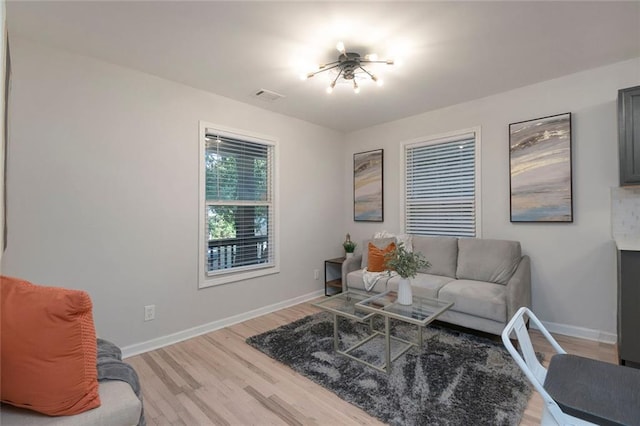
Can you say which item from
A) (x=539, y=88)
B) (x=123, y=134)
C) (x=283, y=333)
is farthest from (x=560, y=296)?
(x=123, y=134)

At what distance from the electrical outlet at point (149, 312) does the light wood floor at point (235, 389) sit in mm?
297

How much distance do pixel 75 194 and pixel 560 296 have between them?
4.40m

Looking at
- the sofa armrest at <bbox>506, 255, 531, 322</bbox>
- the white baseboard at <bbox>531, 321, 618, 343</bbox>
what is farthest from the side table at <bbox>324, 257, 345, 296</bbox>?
the white baseboard at <bbox>531, 321, 618, 343</bbox>

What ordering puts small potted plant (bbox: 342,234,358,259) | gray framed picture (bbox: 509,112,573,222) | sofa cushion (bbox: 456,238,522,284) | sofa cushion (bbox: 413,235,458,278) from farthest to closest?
small potted plant (bbox: 342,234,358,259), sofa cushion (bbox: 413,235,458,278), sofa cushion (bbox: 456,238,522,284), gray framed picture (bbox: 509,112,573,222)

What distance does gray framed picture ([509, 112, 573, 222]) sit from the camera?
2.84 metres

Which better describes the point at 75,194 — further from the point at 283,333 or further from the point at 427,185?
the point at 427,185

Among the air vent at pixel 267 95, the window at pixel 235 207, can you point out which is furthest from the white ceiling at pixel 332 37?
the window at pixel 235 207

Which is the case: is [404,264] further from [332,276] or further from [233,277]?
[332,276]

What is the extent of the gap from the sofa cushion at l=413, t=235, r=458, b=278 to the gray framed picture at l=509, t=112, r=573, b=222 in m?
0.68

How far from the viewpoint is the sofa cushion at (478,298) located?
256cm

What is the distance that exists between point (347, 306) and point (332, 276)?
191 cm

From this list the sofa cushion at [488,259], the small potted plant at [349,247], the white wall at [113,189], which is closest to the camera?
the white wall at [113,189]

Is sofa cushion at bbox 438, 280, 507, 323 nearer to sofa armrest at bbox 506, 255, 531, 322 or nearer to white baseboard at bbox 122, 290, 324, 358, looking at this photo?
sofa armrest at bbox 506, 255, 531, 322

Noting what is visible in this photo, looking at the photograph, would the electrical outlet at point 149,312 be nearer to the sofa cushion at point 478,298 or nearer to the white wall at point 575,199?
the sofa cushion at point 478,298
